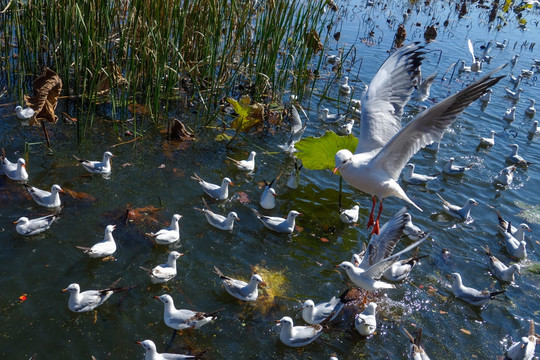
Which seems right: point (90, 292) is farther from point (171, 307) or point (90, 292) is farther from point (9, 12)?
point (9, 12)

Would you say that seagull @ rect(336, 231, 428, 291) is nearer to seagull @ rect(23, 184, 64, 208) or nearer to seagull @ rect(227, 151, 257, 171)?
seagull @ rect(227, 151, 257, 171)

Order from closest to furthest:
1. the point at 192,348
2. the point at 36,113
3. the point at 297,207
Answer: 1. the point at 192,348
2. the point at 36,113
3. the point at 297,207

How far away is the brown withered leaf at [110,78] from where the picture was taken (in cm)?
841

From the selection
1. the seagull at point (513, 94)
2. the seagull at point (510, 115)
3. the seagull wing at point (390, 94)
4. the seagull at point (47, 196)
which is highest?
the seagull wing at point (390, 94)

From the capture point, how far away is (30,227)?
646 cm

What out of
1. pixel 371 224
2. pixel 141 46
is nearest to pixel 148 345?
pixel 371 224

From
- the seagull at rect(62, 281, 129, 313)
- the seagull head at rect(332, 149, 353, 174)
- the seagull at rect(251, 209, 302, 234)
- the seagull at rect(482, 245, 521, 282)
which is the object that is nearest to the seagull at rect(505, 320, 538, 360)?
the seagull at rect(482, 245, 521, 282)

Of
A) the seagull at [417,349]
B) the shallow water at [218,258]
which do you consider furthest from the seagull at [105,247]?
the seagull at [417,349]

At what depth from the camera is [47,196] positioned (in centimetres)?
704

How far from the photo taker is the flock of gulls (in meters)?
5.67

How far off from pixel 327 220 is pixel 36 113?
5132 millimetres

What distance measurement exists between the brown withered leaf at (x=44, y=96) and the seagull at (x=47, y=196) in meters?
1.58

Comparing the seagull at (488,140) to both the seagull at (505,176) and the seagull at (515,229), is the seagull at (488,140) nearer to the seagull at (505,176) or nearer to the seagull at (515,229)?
the seagull at (505,176)

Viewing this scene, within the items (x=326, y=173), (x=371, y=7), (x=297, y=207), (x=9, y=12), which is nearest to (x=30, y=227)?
(x=297, y=207)
